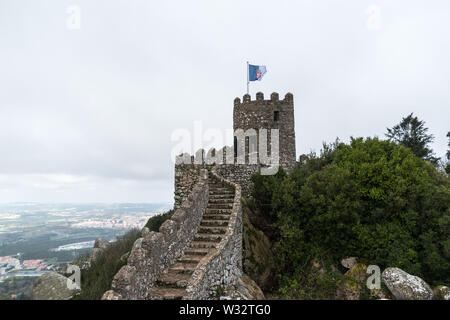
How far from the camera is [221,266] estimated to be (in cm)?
742

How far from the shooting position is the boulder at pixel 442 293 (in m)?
Result: 7.44

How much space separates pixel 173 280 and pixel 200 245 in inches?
76.8

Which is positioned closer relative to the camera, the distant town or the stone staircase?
the distant town

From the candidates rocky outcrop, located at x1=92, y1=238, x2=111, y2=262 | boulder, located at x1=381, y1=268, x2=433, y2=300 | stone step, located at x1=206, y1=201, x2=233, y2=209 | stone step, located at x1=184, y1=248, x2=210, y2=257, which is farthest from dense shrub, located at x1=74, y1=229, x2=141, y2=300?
boulder, located at x1=381, y1=268, x2=433, y2=300

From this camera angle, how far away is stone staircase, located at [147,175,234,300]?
6568mm

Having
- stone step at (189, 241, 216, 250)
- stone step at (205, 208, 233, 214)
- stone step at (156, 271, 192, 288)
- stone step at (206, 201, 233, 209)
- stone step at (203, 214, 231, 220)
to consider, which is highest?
stone step at (206, 201, 233, 209)

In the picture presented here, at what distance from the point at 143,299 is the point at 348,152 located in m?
10.9

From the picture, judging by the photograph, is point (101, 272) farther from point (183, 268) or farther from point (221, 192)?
point (221, 192)

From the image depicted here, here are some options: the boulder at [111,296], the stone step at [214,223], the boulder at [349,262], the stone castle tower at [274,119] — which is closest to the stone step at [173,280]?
the boulder at [111,296]

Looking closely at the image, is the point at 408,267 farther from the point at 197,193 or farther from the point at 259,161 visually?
the point at 259,161

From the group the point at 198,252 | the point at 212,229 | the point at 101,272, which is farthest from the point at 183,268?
the point at 101,272

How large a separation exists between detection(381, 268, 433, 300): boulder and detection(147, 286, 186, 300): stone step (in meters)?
6.90

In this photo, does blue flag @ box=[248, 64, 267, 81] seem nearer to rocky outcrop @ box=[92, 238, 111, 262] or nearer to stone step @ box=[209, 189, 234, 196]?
stone step @ box=[209, 189, 234, 196]
